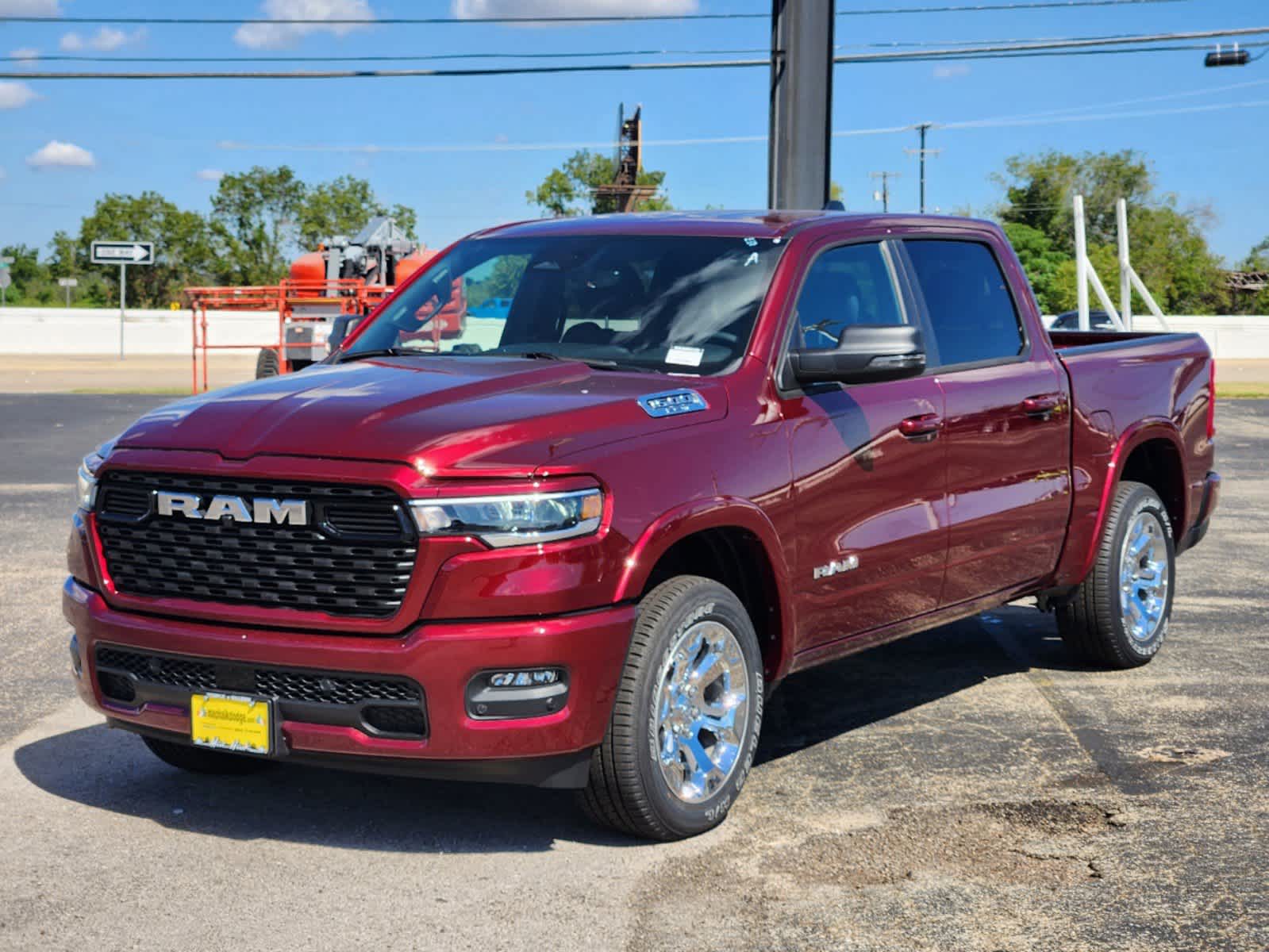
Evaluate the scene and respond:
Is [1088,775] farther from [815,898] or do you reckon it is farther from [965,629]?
[965,629]

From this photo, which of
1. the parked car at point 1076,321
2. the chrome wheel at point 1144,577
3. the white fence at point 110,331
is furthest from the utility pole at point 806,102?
the white fence at point 110,331

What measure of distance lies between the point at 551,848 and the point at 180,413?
5.58ft

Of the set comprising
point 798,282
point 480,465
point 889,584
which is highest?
point 798,282

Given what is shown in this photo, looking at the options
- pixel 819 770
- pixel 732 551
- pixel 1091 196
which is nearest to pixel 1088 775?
pixel 819 770

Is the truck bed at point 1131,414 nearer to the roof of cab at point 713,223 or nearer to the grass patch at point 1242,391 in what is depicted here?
the roof of cab at point 713,223

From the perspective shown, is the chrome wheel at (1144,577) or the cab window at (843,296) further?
the chrome wheel at (1144,577)

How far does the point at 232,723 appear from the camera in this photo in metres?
4.55

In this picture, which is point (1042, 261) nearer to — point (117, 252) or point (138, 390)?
point (117, 252)

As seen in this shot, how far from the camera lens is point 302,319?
85.6ft

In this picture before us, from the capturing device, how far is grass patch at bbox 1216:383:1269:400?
3072 cm

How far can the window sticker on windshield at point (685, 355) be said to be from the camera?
5.25 metres

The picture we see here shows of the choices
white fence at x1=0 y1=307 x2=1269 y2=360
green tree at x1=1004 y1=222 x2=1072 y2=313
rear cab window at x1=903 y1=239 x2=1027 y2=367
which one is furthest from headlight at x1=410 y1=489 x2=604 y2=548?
green tree at x1=1004 y1=222 x2=1072 y2=313

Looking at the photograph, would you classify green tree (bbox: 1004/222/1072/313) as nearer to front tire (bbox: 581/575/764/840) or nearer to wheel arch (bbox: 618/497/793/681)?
wheel arch (bbox: 618/497/793/681)

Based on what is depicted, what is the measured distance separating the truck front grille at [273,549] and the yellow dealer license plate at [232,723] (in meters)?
0.27
